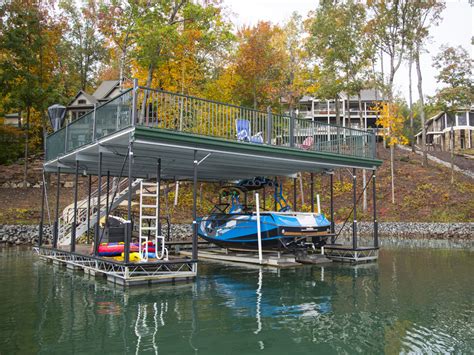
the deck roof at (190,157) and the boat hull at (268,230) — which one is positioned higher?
the deck roof at (190,157)

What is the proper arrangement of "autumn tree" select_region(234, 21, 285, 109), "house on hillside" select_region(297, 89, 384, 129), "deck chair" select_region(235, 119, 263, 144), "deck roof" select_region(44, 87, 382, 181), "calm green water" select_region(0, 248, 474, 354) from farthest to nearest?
"house on hillside" select_region(297, 89, 384, 129)
"autumn tree" select_region(234, 21, 285, 109)
"deck chair" select_region(235, 119, 263, 144)
"deck roof" select_region(44, 87, 382, 181)
"calm green water" select_region(0, 248, 474, 354)

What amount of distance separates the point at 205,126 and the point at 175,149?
3478 mm

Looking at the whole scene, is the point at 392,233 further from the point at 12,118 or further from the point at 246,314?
the point at 12,118

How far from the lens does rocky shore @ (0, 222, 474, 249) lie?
22.0 meters

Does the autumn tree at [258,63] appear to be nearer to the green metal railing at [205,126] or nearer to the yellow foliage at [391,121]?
the yellow foliage at [391,121]

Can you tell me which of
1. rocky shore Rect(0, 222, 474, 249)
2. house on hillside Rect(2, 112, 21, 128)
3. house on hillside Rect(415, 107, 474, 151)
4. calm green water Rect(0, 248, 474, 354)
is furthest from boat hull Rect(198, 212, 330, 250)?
house on hillside Rect(415, 107, 474, 151)

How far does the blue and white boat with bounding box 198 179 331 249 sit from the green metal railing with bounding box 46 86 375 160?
244 centimetres

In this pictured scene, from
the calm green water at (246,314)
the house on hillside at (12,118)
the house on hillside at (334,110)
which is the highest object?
the house on hillside at (334,110)

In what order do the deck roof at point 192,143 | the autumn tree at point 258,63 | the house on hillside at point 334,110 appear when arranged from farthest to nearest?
1. the house on hillside at point 334,110
2. the autumn tree at point 258,63
3. the deck roof at point 192,143

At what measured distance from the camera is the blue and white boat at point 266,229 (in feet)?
45.6

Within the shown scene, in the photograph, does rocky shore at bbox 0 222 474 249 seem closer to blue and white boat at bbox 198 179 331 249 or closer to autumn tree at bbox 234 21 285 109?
blue and white boat at bbox 198 179 331 249

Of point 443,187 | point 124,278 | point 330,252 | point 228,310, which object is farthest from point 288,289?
point 443,187

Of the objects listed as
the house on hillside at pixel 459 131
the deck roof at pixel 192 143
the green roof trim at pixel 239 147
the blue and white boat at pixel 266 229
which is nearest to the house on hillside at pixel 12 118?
the deck roof at pixel 192 143

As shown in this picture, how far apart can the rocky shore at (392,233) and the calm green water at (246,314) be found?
10.0m
